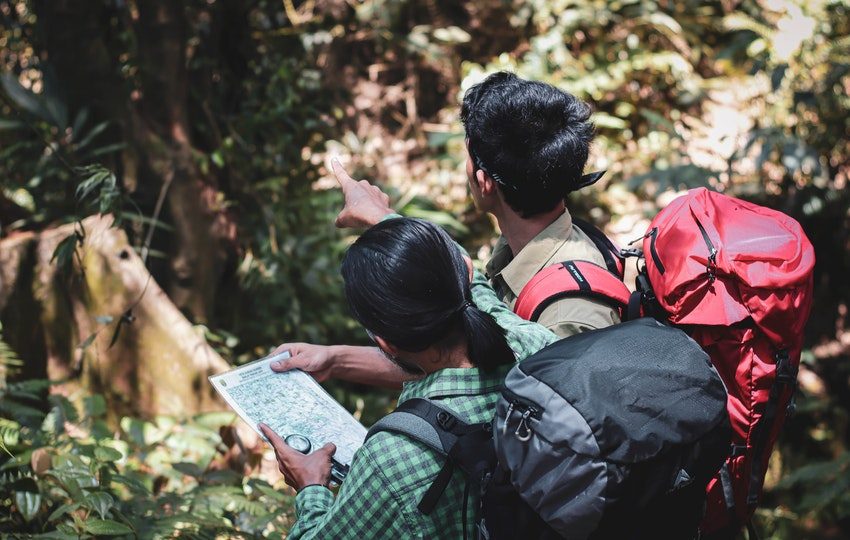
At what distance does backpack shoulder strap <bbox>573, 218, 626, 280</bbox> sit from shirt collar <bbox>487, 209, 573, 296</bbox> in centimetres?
11

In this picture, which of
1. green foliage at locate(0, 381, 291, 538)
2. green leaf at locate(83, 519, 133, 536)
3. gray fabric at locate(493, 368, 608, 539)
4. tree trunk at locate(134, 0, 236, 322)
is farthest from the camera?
tree trunk at locate(134, 0, 236, 322)

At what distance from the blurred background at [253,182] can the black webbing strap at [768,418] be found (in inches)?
58.6

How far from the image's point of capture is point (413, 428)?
4.87ft

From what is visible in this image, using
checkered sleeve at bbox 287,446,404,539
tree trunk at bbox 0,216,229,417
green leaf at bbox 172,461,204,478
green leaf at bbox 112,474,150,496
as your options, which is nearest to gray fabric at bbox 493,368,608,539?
checkered sleeve at bbox 287,446,404,539

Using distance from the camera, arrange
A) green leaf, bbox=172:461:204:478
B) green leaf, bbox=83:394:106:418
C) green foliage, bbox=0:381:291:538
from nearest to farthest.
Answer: green foliage, bbox=0:381:291:538
green leaf, bbox=172:461:204:478
green leaf, bbox=83:394:106:418

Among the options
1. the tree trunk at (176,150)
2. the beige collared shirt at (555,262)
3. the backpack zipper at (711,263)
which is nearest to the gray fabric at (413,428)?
the beige collared shirt at (555,262)

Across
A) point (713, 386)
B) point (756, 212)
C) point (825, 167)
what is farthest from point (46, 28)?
point (825, 167)

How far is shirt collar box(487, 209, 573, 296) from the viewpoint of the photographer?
2055mm

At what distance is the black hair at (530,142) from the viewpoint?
6.62ft

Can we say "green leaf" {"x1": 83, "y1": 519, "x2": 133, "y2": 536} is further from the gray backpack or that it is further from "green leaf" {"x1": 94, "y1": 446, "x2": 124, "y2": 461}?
the gray backpack

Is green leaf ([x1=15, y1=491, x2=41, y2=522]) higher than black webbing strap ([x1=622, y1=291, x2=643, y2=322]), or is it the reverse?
black webbing strap ([x1=622, y1=291, x2=643, y2=322])

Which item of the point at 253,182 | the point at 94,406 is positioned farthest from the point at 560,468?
the point at 253,182

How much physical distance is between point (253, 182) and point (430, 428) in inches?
148

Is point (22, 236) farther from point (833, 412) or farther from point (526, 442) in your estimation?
point (833, 412)
